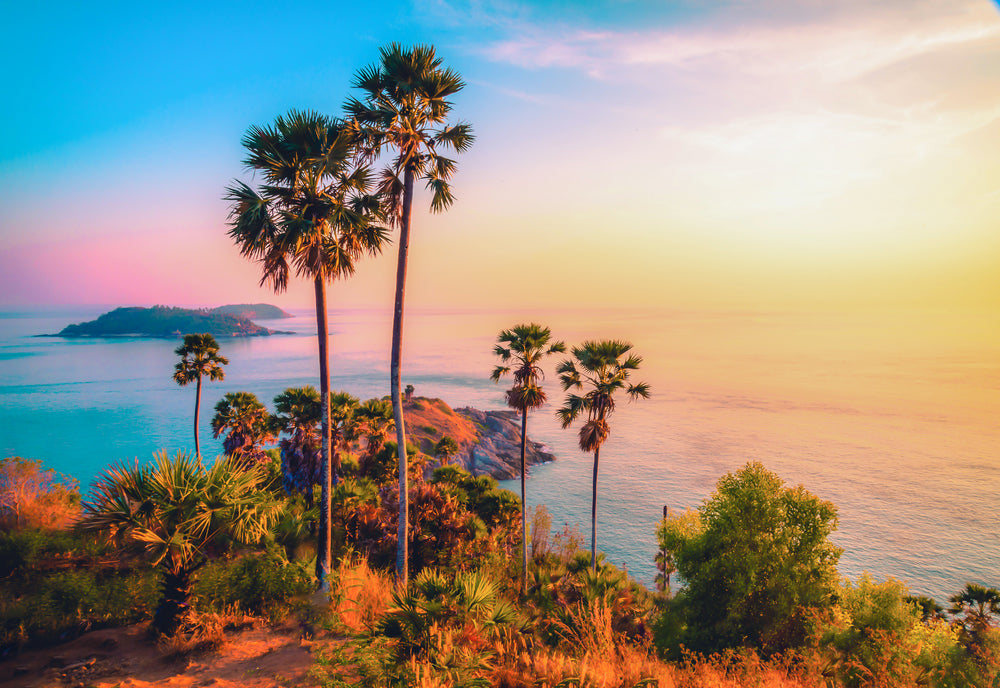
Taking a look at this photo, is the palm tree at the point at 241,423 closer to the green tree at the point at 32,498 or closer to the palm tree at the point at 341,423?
the palm tree at the point at 341,423

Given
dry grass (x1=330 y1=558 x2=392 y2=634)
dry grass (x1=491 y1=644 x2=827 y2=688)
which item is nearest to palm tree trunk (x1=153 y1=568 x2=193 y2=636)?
dry grass (x1=330 y1=558 x2=392 y2=634)

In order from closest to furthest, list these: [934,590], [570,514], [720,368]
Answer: [934,590] < [570,514] < [720,368]

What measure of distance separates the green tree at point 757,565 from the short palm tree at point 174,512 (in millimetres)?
13432

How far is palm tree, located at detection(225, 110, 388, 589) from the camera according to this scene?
988cm

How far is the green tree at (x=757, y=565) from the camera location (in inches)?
502

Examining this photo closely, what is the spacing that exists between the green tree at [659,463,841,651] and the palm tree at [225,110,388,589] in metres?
11.7

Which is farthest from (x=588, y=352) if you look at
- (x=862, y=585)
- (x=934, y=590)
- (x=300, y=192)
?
(x=934, y=590)

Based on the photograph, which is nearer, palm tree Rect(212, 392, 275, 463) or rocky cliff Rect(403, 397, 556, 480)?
palm tree Rect(212, 392, 275, 463)

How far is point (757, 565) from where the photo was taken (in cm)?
1302

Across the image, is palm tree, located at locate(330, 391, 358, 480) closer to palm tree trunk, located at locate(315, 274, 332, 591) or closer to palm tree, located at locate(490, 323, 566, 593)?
palm tree trunk, located at locate(315, 274, 332, 591)

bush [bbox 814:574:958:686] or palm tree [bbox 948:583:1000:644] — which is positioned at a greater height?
bush [bbox 814:574:958:686]

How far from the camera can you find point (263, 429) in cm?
2281

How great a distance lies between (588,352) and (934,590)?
158 feet

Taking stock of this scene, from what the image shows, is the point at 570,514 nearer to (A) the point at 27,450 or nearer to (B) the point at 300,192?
(B) the point at 300,192
